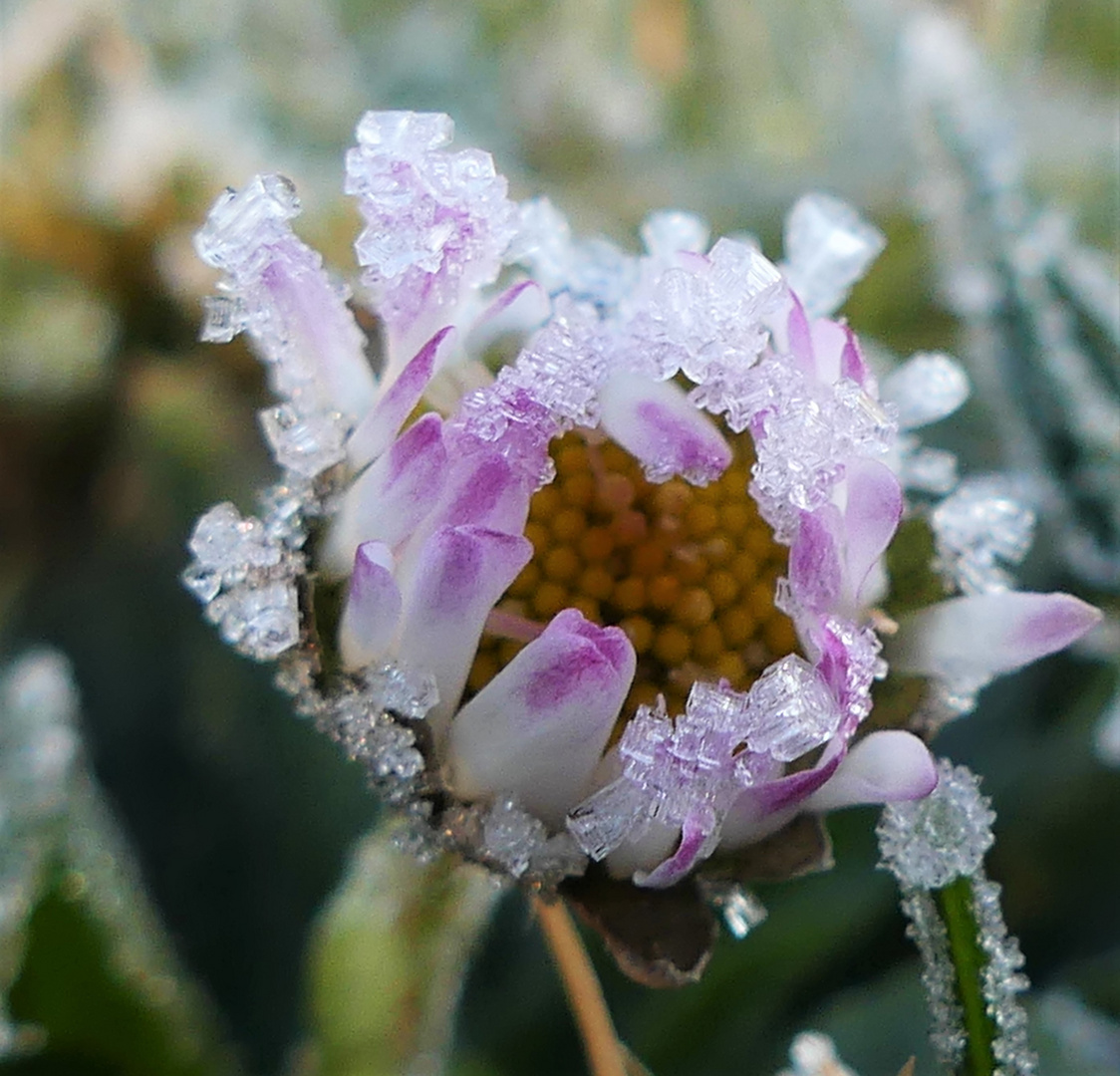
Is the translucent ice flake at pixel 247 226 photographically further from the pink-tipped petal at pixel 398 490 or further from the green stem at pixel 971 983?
the green stem at pixel 971 983

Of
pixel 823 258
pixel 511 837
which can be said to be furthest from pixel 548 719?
pixel 823 258

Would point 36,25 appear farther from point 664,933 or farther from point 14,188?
point 664,933

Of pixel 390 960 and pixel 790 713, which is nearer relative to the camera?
pixel 790 713

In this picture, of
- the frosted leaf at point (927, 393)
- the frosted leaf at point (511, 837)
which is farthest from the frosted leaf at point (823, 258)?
the frosted leaf at point (511, 837)

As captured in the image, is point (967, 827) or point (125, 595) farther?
point (125, 595)

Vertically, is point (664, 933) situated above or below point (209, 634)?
above

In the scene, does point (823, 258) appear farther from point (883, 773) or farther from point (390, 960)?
point (390, 960)

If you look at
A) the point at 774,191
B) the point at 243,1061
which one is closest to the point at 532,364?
the point at 243,1061
